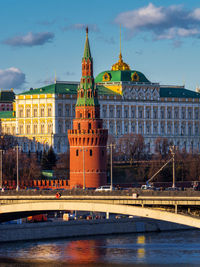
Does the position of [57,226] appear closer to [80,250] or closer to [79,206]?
[80,250]

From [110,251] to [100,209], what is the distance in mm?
14156

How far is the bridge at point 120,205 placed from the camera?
332 ft

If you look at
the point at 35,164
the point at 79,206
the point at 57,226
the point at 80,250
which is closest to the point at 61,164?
the point at 35,164

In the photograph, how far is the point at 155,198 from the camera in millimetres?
103562

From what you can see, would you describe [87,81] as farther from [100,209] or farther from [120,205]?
[120,205]

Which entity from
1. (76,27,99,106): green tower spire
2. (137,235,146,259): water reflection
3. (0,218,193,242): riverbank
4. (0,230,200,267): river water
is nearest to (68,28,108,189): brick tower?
(76,27,99,106): green tower spire

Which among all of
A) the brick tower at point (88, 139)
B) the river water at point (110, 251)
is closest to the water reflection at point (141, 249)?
the river water at point (110, 251)

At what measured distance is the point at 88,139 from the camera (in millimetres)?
164750

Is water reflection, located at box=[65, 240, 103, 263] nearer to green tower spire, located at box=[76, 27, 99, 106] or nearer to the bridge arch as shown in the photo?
the bridge arch

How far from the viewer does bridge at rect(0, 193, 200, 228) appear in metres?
101

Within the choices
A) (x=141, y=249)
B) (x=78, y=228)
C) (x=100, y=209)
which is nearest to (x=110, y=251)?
(x=141, y=249)

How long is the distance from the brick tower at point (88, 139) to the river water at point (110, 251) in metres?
27.8

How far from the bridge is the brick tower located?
46.8m

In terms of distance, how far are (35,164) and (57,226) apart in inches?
1925
